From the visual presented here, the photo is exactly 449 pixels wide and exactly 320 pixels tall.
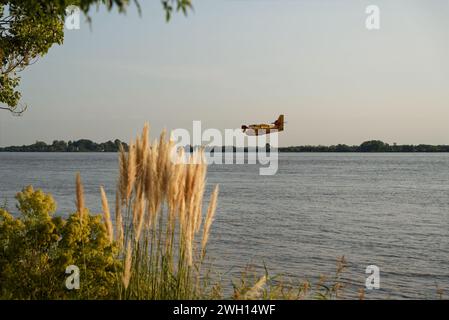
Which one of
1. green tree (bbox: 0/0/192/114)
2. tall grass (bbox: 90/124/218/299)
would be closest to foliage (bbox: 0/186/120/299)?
tall grass (bbox: 90/124/218/299)

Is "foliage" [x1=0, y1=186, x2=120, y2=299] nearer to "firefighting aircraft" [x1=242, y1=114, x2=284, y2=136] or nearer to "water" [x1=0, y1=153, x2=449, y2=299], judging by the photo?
"water" [x1=0, y1=153, x2=449, y2=299]

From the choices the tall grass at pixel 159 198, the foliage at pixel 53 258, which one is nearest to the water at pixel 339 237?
the foliage at pixel 53 258

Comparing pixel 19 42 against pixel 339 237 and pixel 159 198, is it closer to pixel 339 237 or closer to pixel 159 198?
pixel 159 198

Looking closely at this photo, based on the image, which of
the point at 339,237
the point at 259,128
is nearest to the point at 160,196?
the point at 339,237

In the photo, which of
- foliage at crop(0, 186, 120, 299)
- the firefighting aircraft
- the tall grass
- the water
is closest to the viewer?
the tall grass

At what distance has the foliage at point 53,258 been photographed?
6480 mm

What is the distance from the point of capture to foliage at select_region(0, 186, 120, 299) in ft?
21.3

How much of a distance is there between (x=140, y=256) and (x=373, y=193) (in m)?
48.6

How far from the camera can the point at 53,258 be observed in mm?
6824

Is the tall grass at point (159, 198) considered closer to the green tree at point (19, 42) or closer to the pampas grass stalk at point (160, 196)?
the pampas grass stalk at point (160, 196)

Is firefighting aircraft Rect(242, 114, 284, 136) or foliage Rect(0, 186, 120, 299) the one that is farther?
firefighting aircraft Rect(242, 114, 284, 136)

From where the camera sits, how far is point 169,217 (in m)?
5.65
